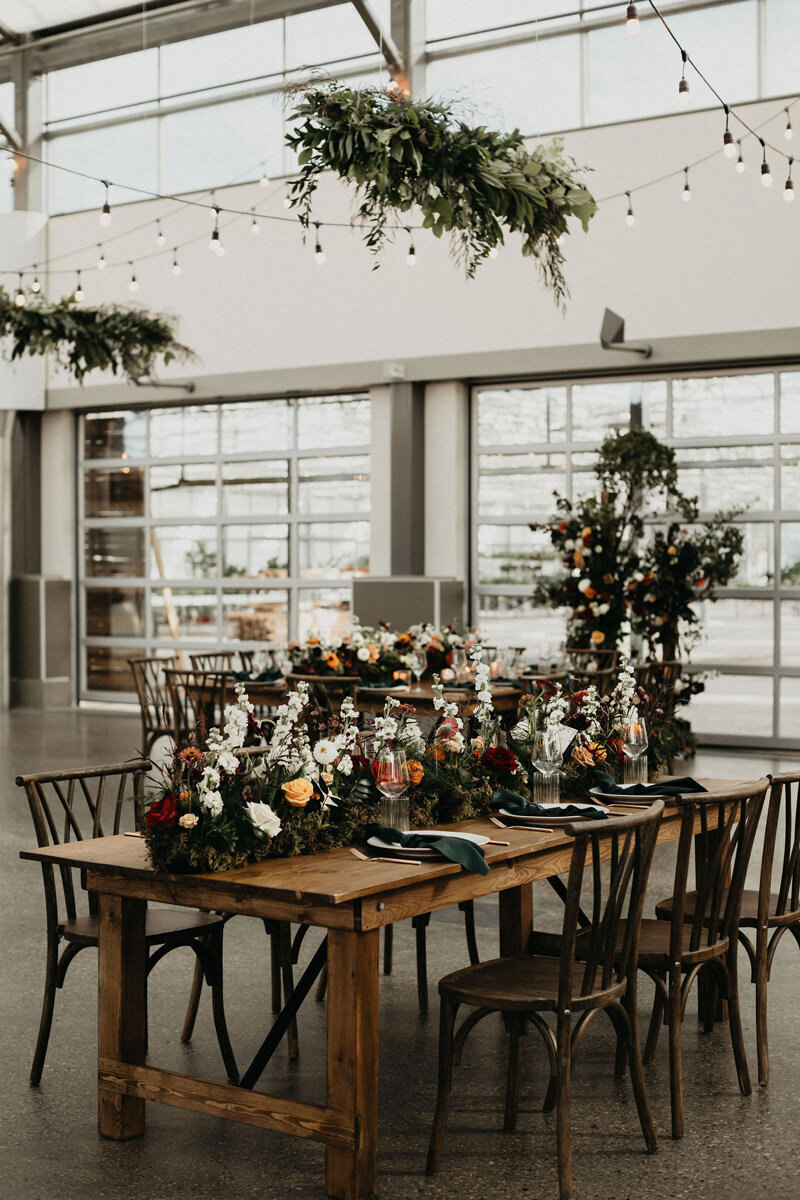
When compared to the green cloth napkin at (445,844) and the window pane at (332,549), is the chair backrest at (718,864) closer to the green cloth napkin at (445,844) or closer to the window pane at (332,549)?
the green cloth napkin at (445,844)

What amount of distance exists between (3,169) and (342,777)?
1266cm

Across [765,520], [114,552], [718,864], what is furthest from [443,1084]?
[114,552]

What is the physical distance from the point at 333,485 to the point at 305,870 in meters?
10.1

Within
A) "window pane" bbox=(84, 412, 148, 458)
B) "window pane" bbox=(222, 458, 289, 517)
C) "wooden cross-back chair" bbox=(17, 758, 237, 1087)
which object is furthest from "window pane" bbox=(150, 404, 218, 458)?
"wooden cross-back chair" bbox=(17, 758, 237, 1087)

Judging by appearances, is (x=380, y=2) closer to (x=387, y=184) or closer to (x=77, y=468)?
(x=77, y=468)

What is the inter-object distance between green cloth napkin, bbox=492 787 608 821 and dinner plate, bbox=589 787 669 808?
0.21 meters

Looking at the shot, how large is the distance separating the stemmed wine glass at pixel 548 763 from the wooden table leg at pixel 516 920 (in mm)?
327

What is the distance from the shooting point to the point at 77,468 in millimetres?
14633

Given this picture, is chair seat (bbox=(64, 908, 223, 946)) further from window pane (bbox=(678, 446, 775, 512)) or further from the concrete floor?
window pane (bbox=(678, 446, 775, 512))

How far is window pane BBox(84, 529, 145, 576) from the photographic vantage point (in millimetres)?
14383

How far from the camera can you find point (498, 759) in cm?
391

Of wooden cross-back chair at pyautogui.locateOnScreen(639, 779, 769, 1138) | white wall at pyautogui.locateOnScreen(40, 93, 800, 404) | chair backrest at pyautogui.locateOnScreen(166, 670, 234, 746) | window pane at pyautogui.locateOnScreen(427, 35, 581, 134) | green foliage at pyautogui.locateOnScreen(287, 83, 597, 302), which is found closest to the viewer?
wooden cross-back chair at pyautogui.locateOnScreen(639, 779, 769, 1138)

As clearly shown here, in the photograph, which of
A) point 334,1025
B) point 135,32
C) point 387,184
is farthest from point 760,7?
point 334,1025

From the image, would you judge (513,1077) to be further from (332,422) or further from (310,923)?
(332,422)
